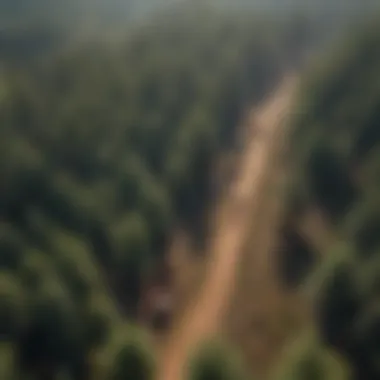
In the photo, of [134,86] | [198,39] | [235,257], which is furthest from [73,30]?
[235,257]

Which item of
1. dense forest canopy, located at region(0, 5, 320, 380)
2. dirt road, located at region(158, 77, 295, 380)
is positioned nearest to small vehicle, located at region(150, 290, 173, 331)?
dirt road, located at region(158, 77, 295, 380)

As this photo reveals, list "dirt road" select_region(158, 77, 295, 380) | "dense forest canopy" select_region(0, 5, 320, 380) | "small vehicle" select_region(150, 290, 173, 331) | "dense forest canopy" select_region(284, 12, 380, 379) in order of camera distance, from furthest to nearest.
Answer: "small vehicle" select_region(150, 290, 173, 331)
"dirt road" select_region(158, 77, 295, 380)
"dense forest canopy" select_region(284, 12, 380, 379)
"dense forest canopy" select_region(0, 5, 320, 380)

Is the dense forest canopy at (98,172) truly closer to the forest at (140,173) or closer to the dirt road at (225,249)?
the forest at (140,173)

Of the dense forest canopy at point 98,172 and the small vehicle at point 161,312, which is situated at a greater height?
the dense forest canopy at point 98,172

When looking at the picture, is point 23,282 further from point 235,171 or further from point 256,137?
point 256,137

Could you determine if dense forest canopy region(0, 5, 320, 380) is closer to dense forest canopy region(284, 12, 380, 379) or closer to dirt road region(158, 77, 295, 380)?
dirt road region(158, 77, 295, 380)

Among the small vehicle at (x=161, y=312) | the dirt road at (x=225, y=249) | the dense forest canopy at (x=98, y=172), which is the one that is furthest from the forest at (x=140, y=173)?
the dirt road at (x=225, y=249)

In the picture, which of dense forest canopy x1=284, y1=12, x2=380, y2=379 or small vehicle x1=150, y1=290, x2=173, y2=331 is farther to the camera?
small vehicle x1=150, y1=290, x2=173, y2=331
